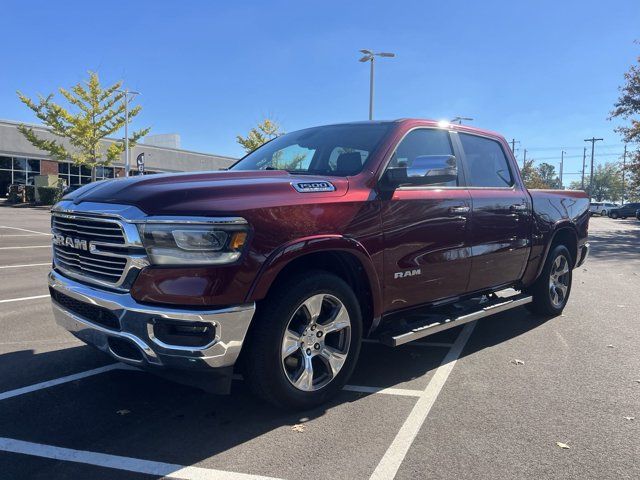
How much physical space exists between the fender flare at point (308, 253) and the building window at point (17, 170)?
127 feet

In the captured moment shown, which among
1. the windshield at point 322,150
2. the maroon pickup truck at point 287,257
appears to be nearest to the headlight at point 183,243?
the maroon pickup truck at point 287,257

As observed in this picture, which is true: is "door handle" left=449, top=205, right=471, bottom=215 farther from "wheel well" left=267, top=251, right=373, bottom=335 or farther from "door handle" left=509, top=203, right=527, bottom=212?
"wheel well" left=267, top=251, right=373, bottom=335

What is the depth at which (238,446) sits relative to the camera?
3059 mm

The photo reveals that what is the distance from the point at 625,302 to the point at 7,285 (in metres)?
8.94

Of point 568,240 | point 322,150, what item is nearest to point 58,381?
point 322,150

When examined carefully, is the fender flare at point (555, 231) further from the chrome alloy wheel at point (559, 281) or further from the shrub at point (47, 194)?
the shrub at point (47, 194)

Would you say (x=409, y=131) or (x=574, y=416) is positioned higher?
(x=409, y=131)

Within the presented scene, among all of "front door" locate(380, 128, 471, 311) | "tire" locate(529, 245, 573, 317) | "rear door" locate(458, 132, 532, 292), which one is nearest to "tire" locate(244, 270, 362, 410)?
"front door" locate(380, 128, 471, 311)

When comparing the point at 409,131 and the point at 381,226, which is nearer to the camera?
the point at 381,226

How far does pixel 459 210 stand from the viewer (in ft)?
14.6

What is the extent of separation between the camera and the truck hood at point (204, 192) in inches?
117

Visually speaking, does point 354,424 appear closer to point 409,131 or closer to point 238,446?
point 238,446

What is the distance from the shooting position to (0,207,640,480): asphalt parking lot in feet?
9.34

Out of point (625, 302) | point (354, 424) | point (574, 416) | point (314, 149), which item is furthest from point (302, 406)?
point (625, 302)
